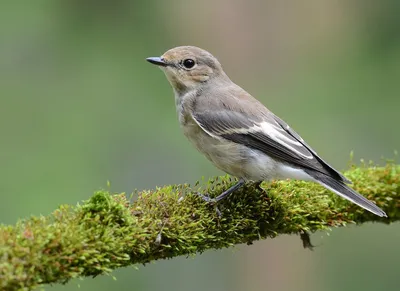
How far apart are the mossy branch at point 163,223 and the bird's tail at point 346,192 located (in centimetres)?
17

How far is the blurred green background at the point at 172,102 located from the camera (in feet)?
28.8

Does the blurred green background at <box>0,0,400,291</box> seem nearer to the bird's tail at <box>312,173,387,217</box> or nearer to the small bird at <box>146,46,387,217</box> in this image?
the small bird at <box>146,46,387,217</box>

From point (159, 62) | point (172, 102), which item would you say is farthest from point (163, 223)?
point (172, 102)

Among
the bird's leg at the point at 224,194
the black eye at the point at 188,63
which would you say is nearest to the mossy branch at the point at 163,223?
the bird's leg at the point at 224,194

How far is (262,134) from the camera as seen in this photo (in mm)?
4723

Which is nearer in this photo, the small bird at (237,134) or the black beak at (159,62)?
the small bird at (237,134)

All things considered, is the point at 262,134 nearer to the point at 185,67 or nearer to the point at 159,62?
the point at 185,67

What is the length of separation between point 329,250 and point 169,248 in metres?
5.85

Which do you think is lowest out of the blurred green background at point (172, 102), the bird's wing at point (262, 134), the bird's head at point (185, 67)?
the bird's wing at point (262, 134)

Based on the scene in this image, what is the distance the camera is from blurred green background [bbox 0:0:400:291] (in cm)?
879

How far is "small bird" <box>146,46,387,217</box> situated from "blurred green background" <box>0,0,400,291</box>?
337 centimetres

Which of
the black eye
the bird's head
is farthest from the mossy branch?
the black eye

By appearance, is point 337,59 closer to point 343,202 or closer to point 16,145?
point 16,145

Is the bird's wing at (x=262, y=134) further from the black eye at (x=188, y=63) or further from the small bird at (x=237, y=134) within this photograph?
the black eye at (x=188, y=63)
